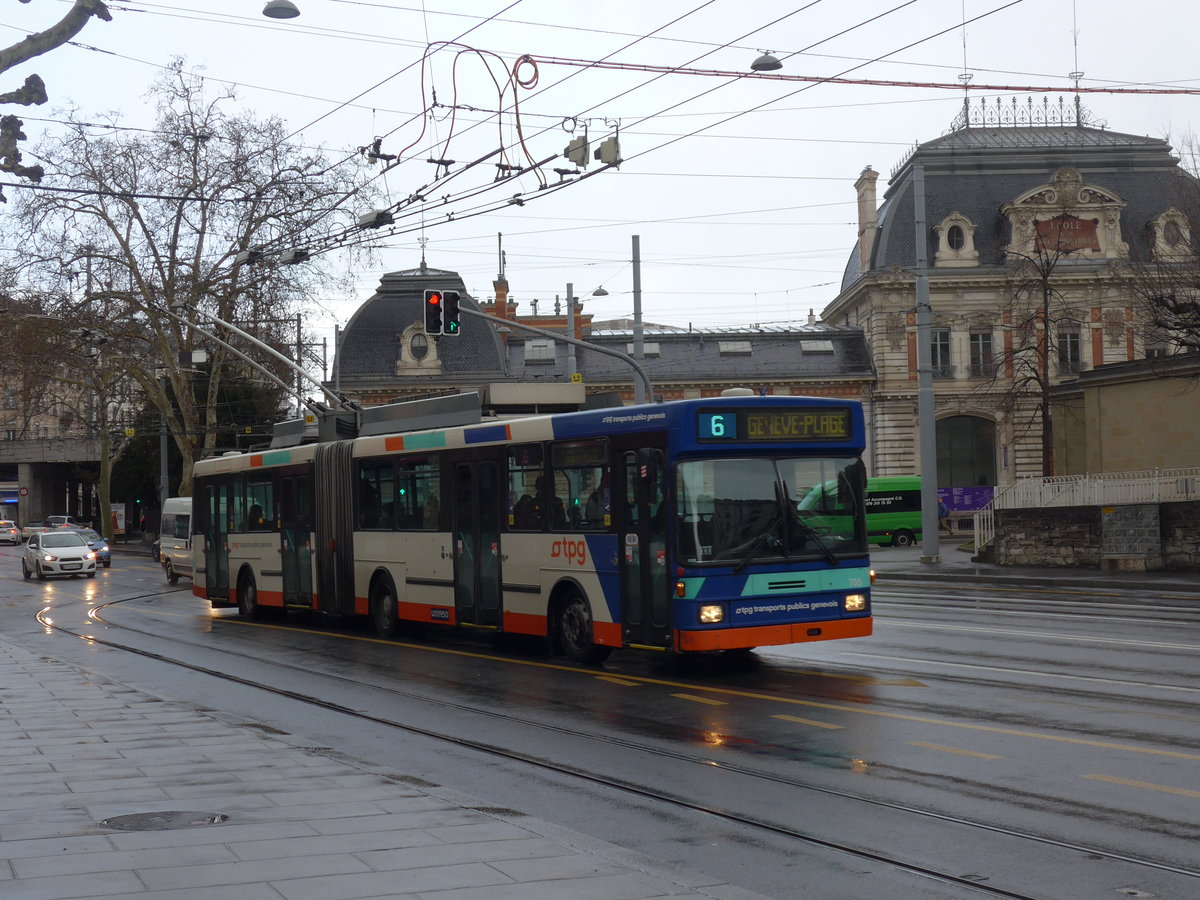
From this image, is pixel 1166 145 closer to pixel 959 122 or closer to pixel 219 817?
pixel 959 122

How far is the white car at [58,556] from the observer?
46.2m

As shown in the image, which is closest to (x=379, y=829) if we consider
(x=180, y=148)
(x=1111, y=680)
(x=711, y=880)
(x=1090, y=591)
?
(x=711, y=880)

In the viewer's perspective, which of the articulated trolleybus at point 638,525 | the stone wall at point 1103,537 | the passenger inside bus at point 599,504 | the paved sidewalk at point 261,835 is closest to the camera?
the paved sidewalk at point 261,835

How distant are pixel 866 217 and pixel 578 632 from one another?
62761 millimetres

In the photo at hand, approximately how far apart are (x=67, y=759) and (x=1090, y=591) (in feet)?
72.8

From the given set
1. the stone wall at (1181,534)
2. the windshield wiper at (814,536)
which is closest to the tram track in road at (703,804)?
the windshield wiper at (814,536)

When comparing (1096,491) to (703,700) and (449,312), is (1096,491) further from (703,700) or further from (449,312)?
(703,700)

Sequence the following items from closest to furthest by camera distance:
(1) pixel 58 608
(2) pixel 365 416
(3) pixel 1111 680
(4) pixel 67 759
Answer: (4) pixel 67 759, (3) pixel 1111 680, (2) pixel 365 416, (1) pixel 58 608

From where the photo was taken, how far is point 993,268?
70.5 meters

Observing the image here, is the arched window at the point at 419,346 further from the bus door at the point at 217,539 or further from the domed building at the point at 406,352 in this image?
the bus door at the point at 217,539

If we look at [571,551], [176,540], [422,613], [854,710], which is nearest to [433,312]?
[422,613]

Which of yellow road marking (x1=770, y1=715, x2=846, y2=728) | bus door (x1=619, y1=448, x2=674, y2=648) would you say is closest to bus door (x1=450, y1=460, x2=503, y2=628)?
bus door (x1=619, y1=448, x2=674, y2=648)

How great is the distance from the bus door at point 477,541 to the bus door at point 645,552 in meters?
2.99

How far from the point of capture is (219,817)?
792 cm
